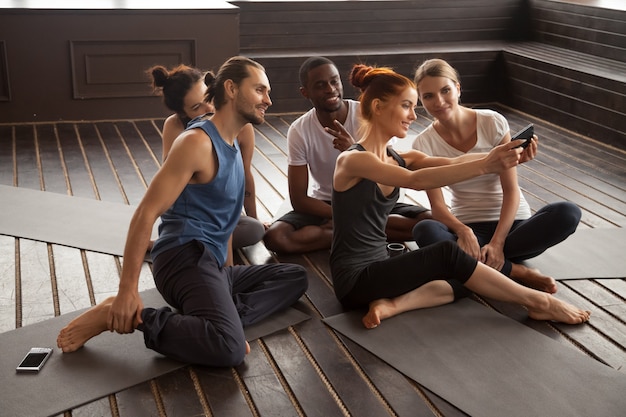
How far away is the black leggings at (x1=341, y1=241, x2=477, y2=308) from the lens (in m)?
2.54

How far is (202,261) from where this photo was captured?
2.49m

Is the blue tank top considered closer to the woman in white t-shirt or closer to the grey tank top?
the grey tank top

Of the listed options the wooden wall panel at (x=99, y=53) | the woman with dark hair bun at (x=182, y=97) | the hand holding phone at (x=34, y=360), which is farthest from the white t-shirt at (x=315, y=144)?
the wooden wall panel at (x=99, y=53)

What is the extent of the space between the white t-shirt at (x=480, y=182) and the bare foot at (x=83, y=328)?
136 cm

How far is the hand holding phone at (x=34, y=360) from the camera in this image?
7.43 feet

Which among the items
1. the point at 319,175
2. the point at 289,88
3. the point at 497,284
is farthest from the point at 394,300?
the point at 289,88

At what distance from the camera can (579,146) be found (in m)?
5.09

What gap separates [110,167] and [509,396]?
115 inches

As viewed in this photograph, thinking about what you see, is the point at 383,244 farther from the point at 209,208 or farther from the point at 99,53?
the point at 99,53

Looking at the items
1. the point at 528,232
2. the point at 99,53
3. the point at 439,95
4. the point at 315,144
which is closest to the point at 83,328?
the point at 315,144

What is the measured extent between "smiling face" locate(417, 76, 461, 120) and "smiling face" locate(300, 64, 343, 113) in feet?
1.29

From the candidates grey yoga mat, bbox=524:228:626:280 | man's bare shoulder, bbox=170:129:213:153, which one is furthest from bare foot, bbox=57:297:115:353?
grey yoga mat, bbox=524:228:626:280

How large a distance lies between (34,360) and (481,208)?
5.61ft

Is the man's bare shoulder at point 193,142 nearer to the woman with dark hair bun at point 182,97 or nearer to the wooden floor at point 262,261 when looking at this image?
the woman with dark hair bun at point 182,97
